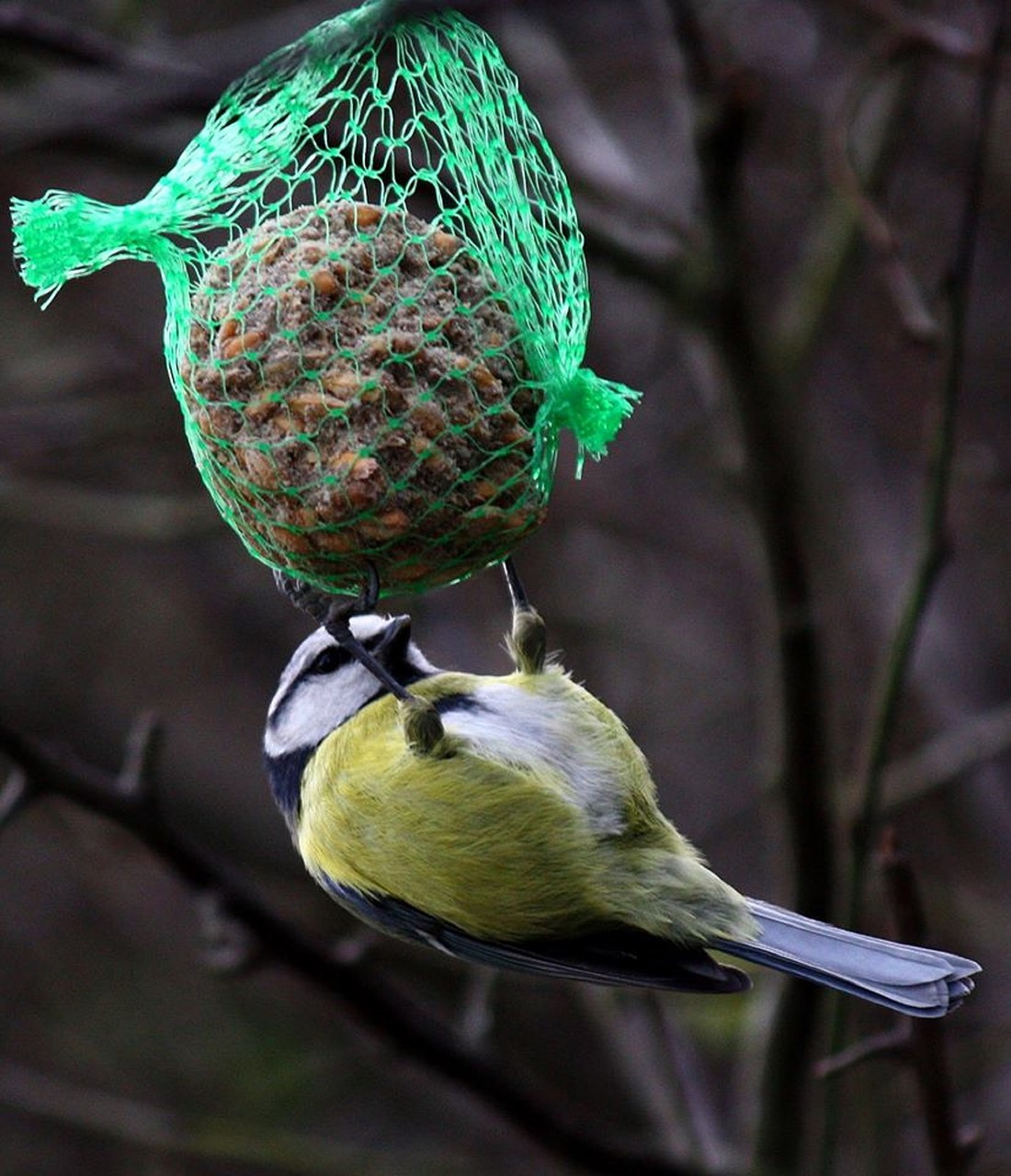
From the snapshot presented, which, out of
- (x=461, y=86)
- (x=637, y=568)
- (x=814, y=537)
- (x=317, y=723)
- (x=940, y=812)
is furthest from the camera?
(x=637, y=568)

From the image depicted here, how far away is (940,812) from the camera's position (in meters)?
A: 5.14

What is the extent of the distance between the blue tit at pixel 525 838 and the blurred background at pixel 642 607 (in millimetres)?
354

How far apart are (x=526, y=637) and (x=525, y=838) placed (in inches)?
12.5

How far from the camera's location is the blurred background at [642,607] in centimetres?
309

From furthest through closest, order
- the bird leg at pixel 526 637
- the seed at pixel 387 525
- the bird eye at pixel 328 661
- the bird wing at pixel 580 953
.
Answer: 1. the bird eye at pixel 328 661
2. the bird leg at pixel 526 637
3. the bird wing at pixel 580 953
4. the seed at pixel 387 525

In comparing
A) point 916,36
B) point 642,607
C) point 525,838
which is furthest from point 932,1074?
point 642,607

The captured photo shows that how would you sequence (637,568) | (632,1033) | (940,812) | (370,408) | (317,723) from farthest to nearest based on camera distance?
(637,568)
(940,812)
(632,1033)
(317,723)
(370,408)

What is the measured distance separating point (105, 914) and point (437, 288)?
14.7ft

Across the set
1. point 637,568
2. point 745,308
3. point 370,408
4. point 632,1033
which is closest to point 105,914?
point 637,568

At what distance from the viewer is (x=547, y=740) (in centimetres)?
245

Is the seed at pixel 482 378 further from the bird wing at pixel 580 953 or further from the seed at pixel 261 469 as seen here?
the bird wing at pixel 580 953

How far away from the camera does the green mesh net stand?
204 cm

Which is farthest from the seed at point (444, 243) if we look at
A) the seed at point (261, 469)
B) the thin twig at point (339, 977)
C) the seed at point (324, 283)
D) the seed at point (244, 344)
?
the thin twig at point (339, 977)

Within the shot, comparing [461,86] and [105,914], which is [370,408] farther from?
[105,914]
